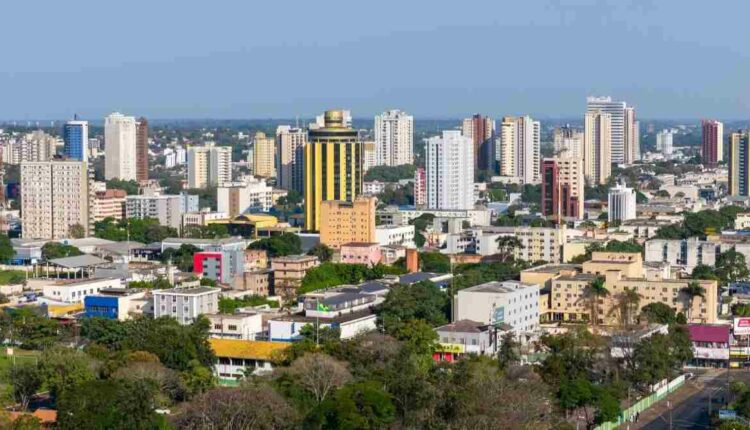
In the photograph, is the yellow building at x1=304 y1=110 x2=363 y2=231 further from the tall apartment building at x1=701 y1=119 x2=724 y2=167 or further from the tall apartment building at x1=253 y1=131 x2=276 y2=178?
the tall apartment building at x1=701 y1=119 x2=724 y2=167

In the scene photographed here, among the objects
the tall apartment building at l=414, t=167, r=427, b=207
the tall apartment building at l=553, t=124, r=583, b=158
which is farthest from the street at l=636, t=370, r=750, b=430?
the tall apartment building at l=553, t=124, r=583, b=158

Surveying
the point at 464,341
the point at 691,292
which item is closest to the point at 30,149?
the point at 691,292

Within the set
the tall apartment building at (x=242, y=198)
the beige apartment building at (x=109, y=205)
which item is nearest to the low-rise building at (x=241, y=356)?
the beige apartment building at (x=109, y=205)

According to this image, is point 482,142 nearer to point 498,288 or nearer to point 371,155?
point 371,155

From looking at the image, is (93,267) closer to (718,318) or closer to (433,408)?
(718,318)

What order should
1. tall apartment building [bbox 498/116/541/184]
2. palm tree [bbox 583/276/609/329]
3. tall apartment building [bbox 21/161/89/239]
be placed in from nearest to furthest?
palm tree [bbox 583/276/609/329] → tall apartment building [bbox 21/161/89/239] → tall apartment building [bbox 498/116/541/184]

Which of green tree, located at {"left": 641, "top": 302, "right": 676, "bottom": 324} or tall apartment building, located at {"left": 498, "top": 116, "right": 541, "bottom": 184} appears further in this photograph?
tall apartment building, located at {"left": 498, "top": 116, "right": 541, "bottom": 184}
